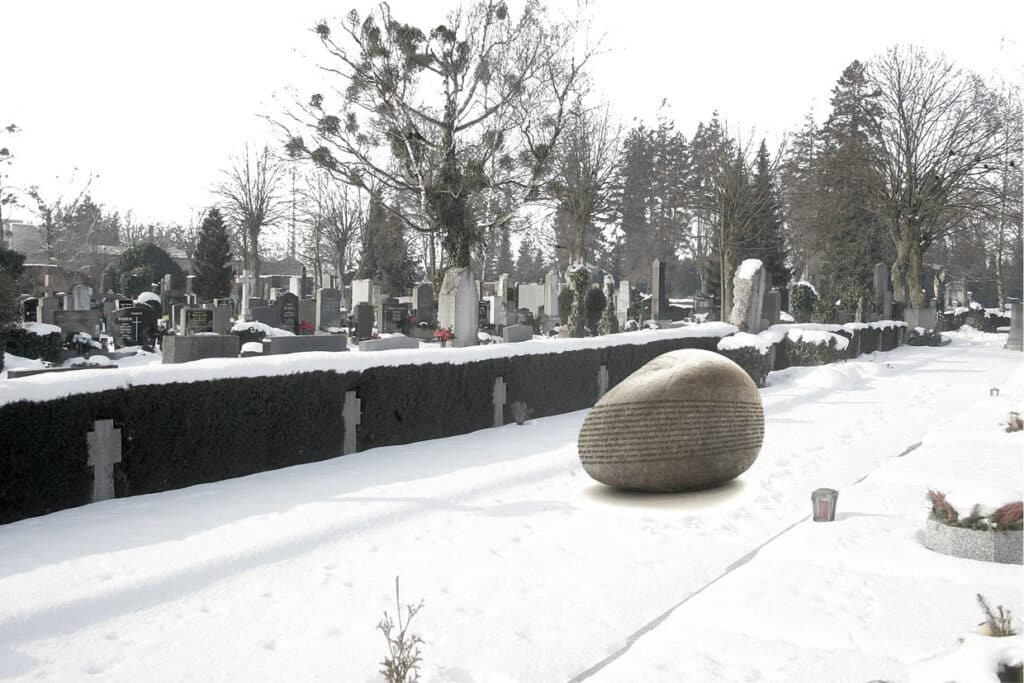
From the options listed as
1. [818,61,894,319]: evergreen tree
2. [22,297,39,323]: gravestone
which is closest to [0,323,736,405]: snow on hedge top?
[22,297,39,323]: gravestone

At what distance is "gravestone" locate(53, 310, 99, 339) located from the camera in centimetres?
2181

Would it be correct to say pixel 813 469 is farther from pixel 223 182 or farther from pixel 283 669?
pixel 223 182

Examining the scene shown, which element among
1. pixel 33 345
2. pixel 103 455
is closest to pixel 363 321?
pixel 33 345

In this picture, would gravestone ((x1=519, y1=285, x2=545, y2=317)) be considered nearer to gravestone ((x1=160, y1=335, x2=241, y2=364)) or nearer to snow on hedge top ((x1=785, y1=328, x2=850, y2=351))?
snow on hedge top ((x1=785, y1=328, x2=850, y2=351))

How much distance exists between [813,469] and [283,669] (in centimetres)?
676

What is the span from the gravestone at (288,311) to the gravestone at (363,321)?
255cm

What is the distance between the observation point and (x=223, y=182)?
5159 cm

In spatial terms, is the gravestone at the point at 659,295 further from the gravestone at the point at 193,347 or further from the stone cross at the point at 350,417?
the stone cross at the point at 350,417

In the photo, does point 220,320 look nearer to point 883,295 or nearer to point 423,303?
Result: point 423,303

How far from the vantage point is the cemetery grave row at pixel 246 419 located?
7.17m

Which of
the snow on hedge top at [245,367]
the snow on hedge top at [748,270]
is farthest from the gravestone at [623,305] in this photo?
the snow on hedge top at [245,367]

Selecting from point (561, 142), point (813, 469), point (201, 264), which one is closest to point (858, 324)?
point (561, 142)

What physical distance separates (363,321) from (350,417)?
→ 16279mm

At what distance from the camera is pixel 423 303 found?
2995cm
